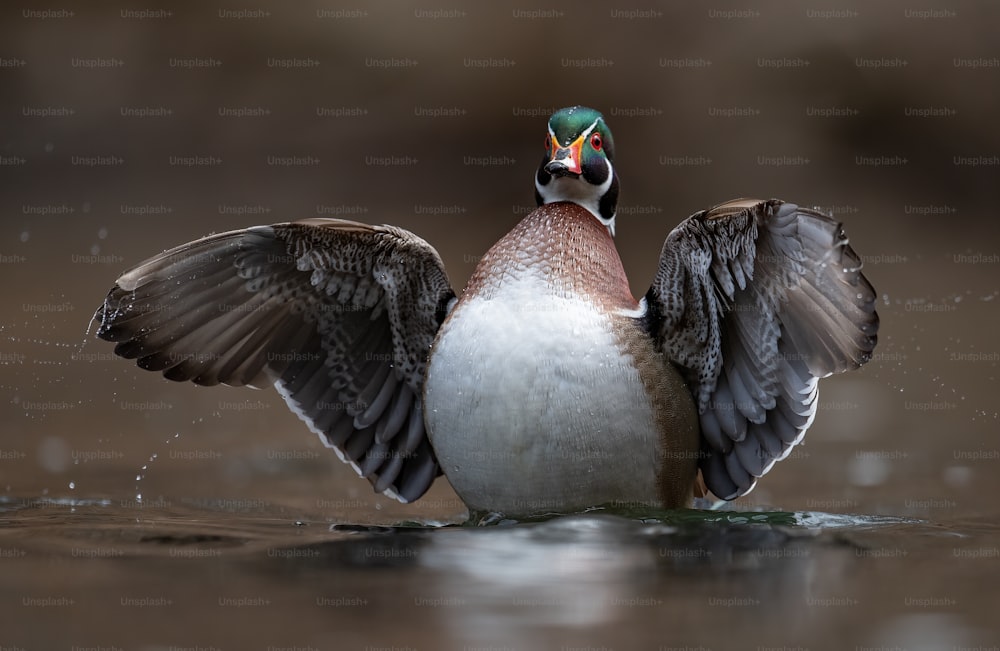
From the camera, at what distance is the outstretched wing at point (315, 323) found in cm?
583

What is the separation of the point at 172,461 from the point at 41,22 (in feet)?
25.7

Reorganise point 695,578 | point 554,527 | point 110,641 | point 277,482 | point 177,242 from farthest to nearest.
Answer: point 177,242, point 277,482, point 554,527, point 695,578, point 110,641

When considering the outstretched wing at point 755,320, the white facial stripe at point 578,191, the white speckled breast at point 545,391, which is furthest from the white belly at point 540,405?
the white facial stripe at point 578,191

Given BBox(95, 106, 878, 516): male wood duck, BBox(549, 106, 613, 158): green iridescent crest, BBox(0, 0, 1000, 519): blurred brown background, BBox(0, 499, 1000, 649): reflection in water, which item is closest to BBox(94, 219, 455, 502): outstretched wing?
BBox(95, 106, 878, 516): male wood duck

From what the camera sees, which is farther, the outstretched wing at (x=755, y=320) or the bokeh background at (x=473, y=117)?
the bokeh background at (x=473, y=117)

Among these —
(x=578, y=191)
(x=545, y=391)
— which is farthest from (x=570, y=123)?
(x=545, y=391)

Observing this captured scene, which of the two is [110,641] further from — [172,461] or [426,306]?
[172,461]

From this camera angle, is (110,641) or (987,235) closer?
(110,641)

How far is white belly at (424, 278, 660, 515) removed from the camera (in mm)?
5223

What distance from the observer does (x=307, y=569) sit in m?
4.89

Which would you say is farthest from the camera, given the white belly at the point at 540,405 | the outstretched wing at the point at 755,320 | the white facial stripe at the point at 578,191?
the white facial stripe at the point at 578,191

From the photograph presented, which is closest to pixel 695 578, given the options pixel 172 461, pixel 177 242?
pixel 172 461

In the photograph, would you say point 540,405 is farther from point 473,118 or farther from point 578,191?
point 473,118

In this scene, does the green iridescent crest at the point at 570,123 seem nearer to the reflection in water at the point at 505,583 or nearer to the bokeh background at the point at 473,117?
the reflection in water at the point at 505,583
